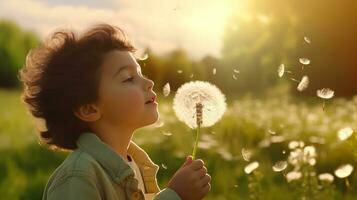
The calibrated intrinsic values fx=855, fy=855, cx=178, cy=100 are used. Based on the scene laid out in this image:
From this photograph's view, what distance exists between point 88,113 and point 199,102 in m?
0.39

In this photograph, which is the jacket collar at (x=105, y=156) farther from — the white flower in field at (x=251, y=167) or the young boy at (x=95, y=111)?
the white flower in field at (x=251, y=167)

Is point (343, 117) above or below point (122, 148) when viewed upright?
above

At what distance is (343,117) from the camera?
655 centimetres

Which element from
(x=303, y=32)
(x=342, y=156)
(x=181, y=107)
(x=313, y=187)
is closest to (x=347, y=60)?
(x=303, y=32)

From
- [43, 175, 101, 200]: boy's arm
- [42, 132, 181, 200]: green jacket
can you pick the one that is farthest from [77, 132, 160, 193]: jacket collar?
[43, 175, 101, 200]: boy's arm

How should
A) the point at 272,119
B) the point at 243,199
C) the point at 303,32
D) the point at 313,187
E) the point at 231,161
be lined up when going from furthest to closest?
the point at 303,32, the point at 272,119, the point at 231,161, the point at 243,199, the point at 313,187

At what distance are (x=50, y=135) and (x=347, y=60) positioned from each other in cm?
819

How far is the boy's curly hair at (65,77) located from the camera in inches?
96.7

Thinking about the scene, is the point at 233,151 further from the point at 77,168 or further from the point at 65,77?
the point at 77,168

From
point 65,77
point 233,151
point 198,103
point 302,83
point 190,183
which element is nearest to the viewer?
point 190,183

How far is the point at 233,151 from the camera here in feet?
17.9

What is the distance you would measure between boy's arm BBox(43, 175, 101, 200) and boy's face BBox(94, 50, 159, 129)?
9.3 inches

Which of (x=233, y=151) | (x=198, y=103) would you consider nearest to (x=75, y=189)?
(x=198, y=103)

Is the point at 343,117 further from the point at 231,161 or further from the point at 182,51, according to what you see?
the point at 182,51
